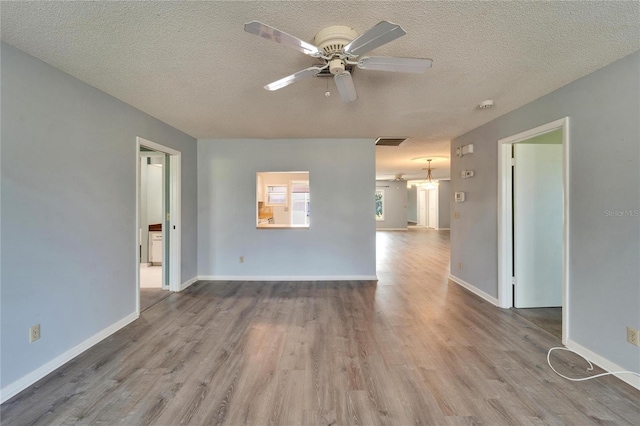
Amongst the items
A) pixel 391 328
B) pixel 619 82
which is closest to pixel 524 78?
pixel 619 82

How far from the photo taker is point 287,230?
436cm

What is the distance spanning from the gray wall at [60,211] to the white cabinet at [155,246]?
2.55 metres

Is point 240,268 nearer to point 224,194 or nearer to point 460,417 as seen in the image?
point 224,194

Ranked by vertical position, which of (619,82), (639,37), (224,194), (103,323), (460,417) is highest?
(639,37)

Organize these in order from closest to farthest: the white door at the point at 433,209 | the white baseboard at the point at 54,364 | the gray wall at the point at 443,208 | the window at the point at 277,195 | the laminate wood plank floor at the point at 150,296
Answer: the white baseboard at the point at 54,364 < the laminate wood plank floor at the point at 150,296 < the window at the point at 277,195 < the gray wall at the point at 443,208 < the white door at the point at 433,209

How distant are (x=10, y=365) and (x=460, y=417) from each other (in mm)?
2925

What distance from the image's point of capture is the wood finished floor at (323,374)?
61.7 inches

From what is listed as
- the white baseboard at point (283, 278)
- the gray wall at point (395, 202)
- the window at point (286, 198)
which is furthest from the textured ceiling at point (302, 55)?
the gray wall at point (395, 202)

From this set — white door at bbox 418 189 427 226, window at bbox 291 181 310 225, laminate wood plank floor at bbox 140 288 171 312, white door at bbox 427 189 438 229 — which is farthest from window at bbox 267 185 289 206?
white door at bbox 418 189 427 226

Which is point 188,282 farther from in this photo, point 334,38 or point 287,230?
point 334,38

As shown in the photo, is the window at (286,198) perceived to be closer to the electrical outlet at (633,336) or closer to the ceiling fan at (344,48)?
the ceiling fan at (344,48)

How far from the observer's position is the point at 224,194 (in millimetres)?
4355

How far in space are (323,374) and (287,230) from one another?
266cm

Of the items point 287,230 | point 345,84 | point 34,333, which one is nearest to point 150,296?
point 34,333
